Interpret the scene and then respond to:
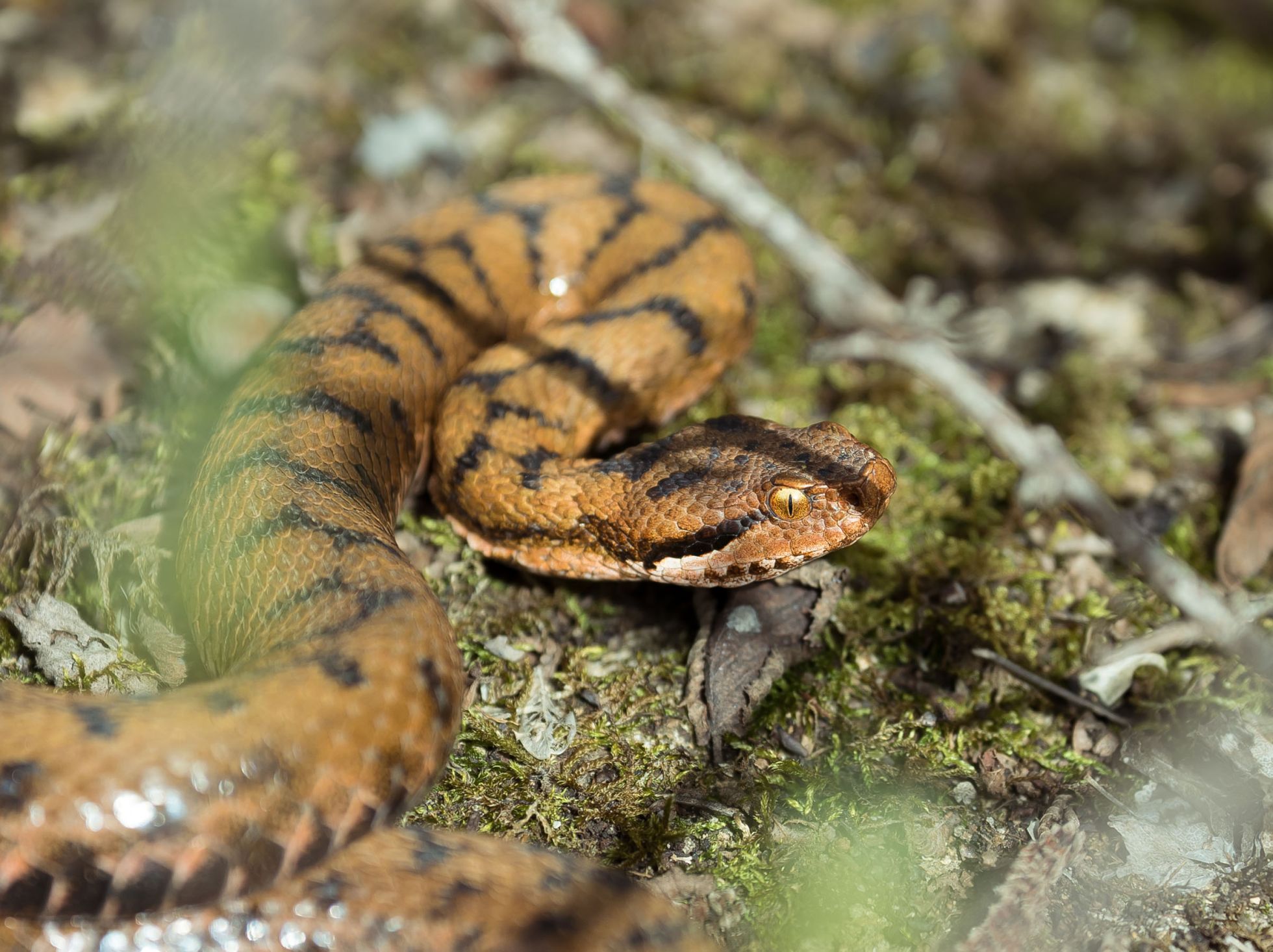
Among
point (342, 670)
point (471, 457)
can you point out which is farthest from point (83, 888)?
point (471, 457)

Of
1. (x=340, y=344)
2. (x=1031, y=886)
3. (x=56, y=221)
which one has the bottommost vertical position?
(x=1031, y=886)

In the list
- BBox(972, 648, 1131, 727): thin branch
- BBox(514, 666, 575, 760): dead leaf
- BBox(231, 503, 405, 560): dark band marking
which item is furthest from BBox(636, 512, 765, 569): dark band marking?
BBox(972, 648, 1131, 727): thin branch

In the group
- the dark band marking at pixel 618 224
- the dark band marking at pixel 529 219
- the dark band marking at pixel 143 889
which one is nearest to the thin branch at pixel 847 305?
the dark band marking at pixel 618 224

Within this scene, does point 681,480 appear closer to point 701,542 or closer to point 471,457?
point 701,542

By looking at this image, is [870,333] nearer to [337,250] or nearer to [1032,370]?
[1032,370]

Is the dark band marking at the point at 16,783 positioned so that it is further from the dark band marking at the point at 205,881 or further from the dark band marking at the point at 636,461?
the dark band marking at the point at 636,461

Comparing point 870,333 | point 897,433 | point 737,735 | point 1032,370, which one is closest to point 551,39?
point 870,333
